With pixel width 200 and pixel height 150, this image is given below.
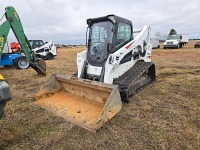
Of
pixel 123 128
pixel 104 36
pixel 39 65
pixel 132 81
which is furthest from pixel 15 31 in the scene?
pixel 123 128

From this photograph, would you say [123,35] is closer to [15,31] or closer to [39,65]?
[39,65]

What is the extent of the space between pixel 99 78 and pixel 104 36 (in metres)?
1.19

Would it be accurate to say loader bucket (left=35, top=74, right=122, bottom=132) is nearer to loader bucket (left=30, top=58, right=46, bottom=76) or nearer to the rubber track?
the rubber track

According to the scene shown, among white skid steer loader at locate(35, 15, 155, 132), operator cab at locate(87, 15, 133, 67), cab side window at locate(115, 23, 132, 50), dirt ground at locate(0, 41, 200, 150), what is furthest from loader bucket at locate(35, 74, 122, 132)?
cab side window at locate(115, 23, 132, 50)

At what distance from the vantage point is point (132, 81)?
487 cm

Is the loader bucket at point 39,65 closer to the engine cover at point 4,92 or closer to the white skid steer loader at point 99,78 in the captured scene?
the white skid steer loader at point 99,78

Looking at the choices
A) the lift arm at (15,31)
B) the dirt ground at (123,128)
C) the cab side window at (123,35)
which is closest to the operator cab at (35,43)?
the lift arm at (15,31)

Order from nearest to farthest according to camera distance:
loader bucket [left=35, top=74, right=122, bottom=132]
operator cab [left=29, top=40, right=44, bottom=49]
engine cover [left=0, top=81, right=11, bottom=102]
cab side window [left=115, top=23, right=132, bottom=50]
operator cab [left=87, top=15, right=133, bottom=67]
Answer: engine cover [left=0, top=81, right=11, bottom=102] → loader bucket [left=35, top=74, right=122, bottom=132] → operator cab [left=87, top=15, right=133, bottom=67] → cab side window [left=115, top=23, right=132, bottom=50] → operator cab [left=29, top=40, right=44, bottom=49]

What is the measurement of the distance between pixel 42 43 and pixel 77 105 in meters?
14.0

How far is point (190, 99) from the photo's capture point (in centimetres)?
504

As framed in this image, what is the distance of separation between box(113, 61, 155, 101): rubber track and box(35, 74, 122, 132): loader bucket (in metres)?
0.63

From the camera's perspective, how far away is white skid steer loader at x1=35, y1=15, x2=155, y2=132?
4199 mm

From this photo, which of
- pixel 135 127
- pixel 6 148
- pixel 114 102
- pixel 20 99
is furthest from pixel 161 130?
pixel 20 99

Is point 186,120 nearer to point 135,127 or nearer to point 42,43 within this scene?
point 135,127
